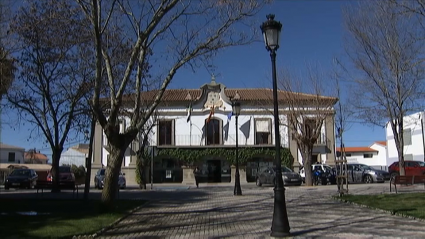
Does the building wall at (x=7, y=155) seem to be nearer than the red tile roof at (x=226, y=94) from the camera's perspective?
No

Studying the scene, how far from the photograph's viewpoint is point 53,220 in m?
11.2

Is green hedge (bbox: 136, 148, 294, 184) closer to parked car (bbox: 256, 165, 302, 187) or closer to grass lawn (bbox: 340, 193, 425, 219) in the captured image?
parked car (bbox: 256, 165, 302, 187)

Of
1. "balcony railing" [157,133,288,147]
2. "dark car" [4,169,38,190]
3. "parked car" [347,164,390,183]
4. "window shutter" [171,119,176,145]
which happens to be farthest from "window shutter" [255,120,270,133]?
"dark car" [4,169,38,190]

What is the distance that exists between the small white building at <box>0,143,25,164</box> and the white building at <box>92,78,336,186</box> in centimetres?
4391

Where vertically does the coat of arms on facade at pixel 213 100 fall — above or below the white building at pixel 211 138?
above

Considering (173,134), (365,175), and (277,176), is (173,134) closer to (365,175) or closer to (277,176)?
(365,175)

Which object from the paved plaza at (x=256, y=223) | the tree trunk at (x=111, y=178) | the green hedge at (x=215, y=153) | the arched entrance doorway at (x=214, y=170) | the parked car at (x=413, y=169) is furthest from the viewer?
the arched entrance doorway at (x=214, y=170)

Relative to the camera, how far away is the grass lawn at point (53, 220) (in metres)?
9.40

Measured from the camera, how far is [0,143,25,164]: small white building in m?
74.7

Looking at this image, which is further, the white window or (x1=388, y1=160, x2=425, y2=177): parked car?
the white window

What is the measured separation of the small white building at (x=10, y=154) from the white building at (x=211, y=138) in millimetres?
43911

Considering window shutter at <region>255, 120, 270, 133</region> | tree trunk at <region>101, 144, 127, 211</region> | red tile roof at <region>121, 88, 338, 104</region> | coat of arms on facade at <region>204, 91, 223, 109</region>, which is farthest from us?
coat of arms on facade at <region>204, 91, 223, 109</region>

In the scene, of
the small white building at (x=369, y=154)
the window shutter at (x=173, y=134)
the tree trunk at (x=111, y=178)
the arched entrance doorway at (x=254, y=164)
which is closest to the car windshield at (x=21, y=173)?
the window shutter at (x=173, y=134)

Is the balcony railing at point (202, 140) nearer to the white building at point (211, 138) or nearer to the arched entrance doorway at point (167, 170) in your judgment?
the white building at point (211, 138)
